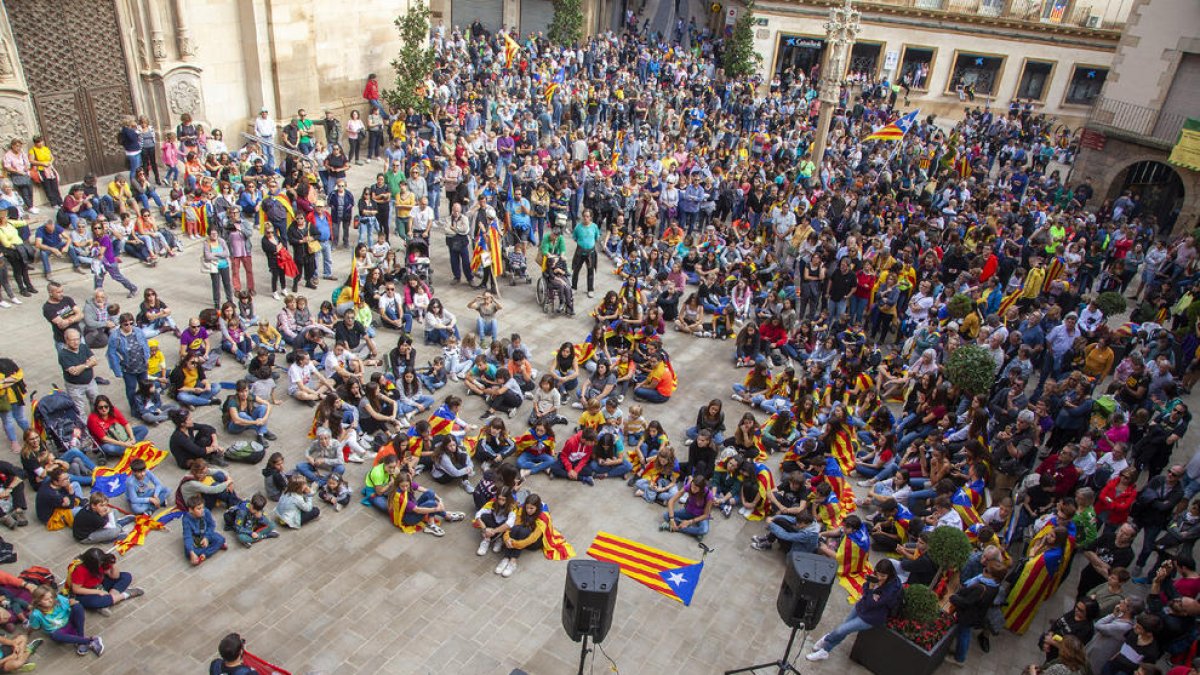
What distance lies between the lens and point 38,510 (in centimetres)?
923

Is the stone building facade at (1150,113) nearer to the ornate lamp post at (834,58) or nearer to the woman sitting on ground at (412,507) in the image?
the ornate lamp post at (834,58)

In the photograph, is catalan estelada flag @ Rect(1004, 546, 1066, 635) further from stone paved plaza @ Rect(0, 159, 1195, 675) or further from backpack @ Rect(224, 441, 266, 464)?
backpack @ Rect(224, 441, 266, 464)

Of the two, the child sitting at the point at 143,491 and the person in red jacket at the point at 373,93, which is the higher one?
the person in red jacket at the point at 373,93

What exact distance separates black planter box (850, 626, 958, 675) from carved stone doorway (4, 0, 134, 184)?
17984 mm

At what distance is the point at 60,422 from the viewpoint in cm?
995

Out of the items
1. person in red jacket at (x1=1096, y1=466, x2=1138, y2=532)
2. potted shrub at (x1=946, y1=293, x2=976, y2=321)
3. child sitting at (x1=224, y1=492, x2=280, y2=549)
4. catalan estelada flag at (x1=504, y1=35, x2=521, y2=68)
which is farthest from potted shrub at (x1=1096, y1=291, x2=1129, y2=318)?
catalan estelada flag at (x1=504, y1=35, x2=521, y2=68)

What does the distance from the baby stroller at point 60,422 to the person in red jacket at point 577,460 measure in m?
5.92

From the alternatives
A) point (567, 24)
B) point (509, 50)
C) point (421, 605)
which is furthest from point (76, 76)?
point (567, 24)

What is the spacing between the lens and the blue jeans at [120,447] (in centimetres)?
1028

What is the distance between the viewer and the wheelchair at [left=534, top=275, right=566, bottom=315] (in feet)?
51.4

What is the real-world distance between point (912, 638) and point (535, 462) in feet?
17.0

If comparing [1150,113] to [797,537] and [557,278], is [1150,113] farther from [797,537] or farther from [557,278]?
[797,537]

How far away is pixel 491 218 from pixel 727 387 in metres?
5.80

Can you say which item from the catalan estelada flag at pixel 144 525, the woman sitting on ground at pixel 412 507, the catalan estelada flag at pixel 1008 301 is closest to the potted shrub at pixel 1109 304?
the catalan estelada flag at pixel 1008 301
